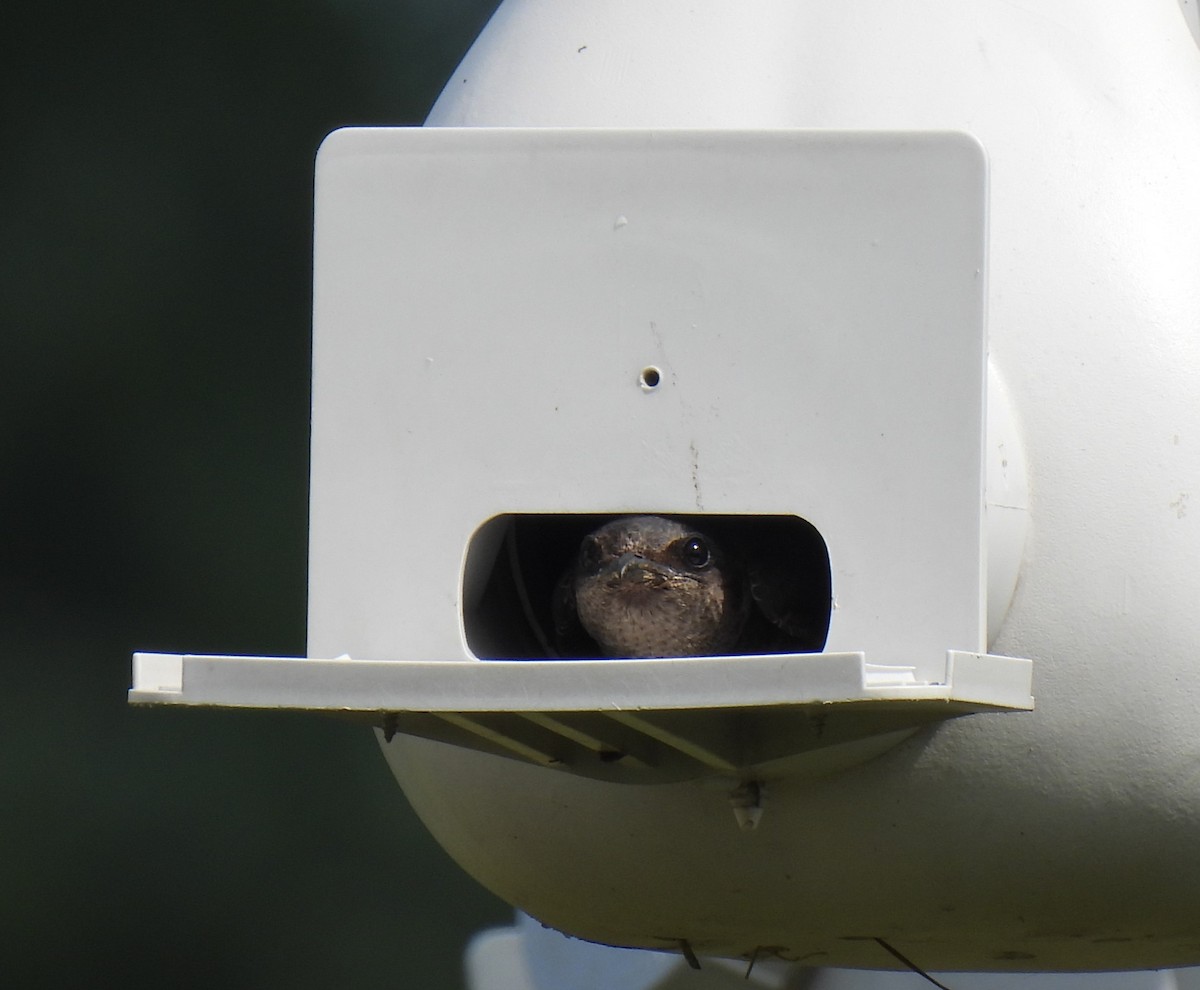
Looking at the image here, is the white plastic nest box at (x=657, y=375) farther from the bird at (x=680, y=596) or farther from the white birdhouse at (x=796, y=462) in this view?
the bird at (x=680, y=596)

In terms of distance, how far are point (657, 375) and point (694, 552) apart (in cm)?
30

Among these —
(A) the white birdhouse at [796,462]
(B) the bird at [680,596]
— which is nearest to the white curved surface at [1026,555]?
(A) the white birdhouse at [796,462]

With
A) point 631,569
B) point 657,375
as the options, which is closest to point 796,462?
point 657,375

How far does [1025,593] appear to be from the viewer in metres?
1.68

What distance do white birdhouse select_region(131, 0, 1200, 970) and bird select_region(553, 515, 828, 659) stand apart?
16 millimetres

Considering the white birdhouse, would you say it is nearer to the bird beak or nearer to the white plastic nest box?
the white plastic nest box

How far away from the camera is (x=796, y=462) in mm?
1533

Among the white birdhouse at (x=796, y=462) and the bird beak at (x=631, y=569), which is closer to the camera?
the white birdhouse at (x=796, y=462)

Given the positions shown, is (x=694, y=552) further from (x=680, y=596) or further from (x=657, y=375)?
(x=657, y=375)

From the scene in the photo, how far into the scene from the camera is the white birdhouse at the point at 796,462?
4.97 feet

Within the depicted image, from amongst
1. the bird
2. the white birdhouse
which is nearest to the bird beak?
the bird

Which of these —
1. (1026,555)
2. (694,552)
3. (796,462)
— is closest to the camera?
(796,462)

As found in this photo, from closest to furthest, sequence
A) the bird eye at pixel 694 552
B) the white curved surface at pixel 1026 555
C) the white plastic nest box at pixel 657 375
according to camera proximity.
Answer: the white plastic nest box at pixel 657 375
the white curved surface at pixel 1026 555
the bird eye at pixel 694 552

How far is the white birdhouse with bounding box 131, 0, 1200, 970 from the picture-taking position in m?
1.52
